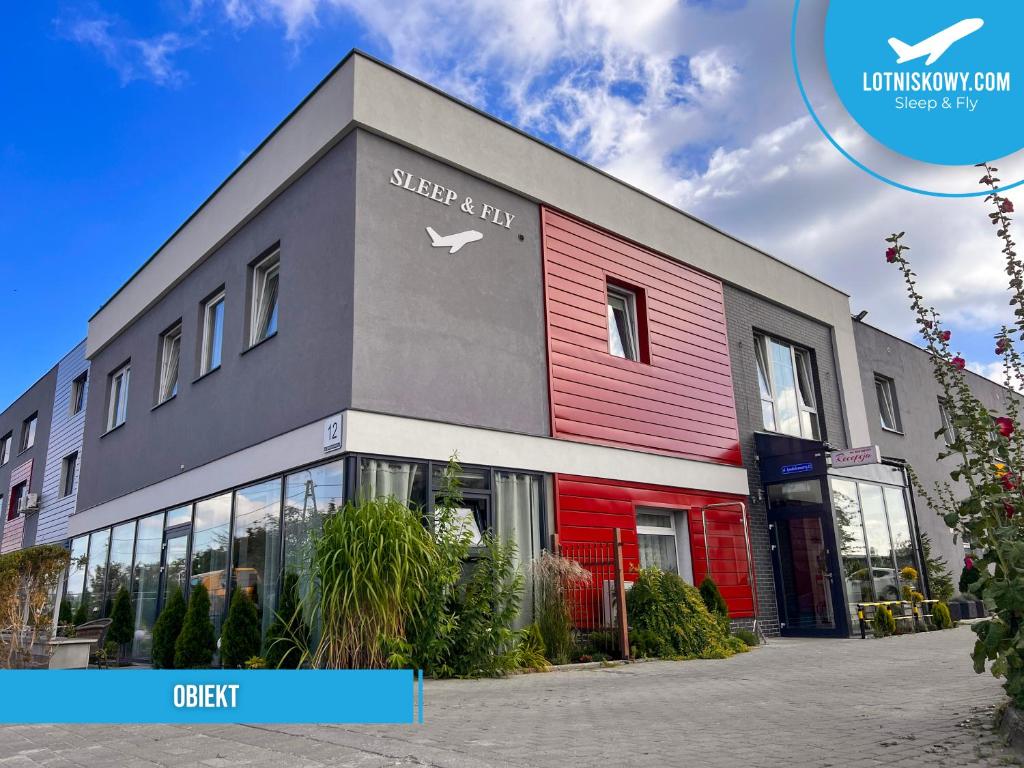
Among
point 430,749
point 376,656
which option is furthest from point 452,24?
point 430,749

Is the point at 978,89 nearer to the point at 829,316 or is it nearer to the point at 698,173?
the point at 698,173

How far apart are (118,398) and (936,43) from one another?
48.7 feet

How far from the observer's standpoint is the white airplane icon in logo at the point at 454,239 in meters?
9.88

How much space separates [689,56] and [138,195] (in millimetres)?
9351

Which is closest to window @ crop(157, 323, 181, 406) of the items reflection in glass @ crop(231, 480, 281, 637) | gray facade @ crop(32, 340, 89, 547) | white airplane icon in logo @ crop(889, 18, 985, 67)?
reflection in glass @ crop(231, 480, 281, 637)

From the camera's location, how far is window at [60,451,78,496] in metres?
18.4

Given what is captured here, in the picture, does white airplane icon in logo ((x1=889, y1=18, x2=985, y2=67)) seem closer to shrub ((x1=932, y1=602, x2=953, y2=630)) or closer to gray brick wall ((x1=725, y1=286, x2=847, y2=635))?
gray brick wall ((x1=725, y1=286, x2=847, y2=635))

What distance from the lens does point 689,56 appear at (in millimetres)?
10461

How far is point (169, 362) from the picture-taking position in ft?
45.2

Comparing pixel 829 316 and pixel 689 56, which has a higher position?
pixel 689 56

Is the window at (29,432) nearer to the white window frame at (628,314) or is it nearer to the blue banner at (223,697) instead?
the white window frame at (628,314)

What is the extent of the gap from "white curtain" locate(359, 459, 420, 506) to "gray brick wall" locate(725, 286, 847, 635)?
678 cm

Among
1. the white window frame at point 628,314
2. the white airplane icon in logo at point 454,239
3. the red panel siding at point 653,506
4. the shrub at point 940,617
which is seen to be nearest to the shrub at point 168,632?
the red panel siding at point 653,506

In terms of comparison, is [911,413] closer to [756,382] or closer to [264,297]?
[756,382]
